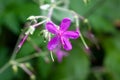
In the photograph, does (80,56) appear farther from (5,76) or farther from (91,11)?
(5,76)

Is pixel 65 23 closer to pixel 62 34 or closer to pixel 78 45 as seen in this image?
pixel 62 34

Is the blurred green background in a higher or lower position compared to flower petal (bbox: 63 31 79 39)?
lower

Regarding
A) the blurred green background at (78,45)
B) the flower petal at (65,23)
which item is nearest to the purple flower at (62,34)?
the flower petal at (65,23)

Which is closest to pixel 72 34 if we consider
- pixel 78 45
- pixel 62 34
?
pixel 62 34

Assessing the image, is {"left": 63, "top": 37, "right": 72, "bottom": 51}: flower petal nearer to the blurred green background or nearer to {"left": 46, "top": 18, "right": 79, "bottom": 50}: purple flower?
{"left": 46, "top": 18, "right": 79, "bottom": 50}: purple flower

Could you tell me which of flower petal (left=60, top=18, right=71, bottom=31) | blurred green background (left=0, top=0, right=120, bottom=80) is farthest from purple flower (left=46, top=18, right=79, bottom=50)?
blurred green background (left=0, top=0, right=120, bottom=80)
